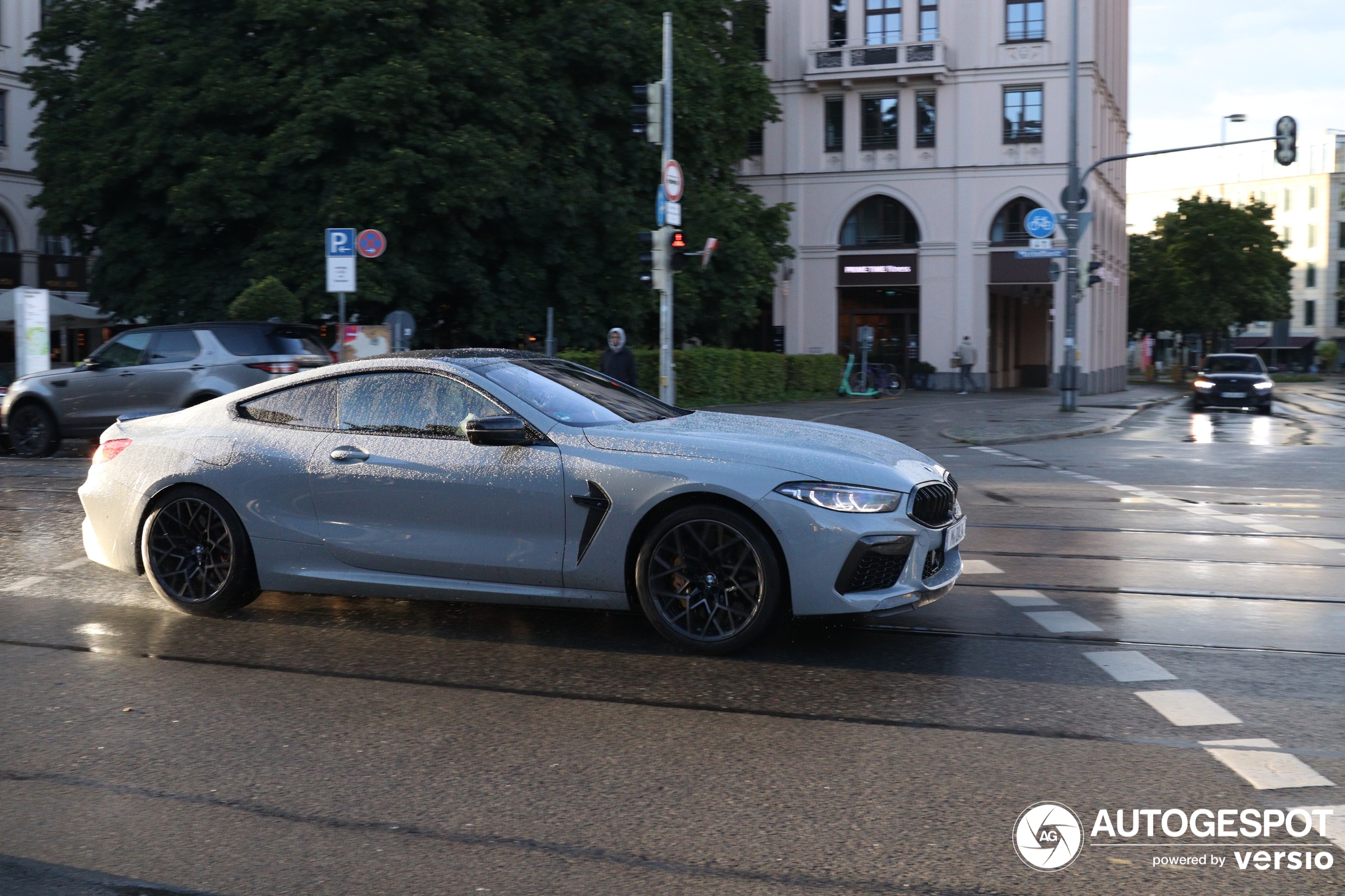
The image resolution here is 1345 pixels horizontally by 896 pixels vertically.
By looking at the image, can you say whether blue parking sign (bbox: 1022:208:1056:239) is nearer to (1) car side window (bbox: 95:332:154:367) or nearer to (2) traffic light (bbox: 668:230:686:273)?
(2) traffic light (bbox: 668:230:686:273)

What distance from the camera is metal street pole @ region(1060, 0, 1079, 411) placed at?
27.5 m

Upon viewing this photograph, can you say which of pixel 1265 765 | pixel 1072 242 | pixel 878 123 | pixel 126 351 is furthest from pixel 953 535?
pixel 878 123

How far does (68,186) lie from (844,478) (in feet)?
86.5

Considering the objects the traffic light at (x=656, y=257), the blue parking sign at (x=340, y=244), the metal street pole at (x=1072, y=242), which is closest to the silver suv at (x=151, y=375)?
the blue parking sign at (x=340, y=244)

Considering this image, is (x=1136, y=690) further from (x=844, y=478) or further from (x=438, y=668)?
(x=438, y=668)

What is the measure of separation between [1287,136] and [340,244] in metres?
20.1

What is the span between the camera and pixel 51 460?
16.2 m

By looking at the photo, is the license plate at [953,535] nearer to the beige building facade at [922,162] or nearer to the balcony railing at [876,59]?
the beige building facade at [922,162]

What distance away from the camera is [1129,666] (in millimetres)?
5711

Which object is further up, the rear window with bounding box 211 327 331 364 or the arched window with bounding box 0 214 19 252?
the arched window with bounding box 0 214 19 252

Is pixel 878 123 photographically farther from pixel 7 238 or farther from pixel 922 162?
pixel 7 238

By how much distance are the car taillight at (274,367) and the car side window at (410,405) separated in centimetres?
982

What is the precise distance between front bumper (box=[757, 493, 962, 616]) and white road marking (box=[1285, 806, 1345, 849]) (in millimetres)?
2010

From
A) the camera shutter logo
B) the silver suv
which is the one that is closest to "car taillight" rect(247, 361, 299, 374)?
the silver suv
